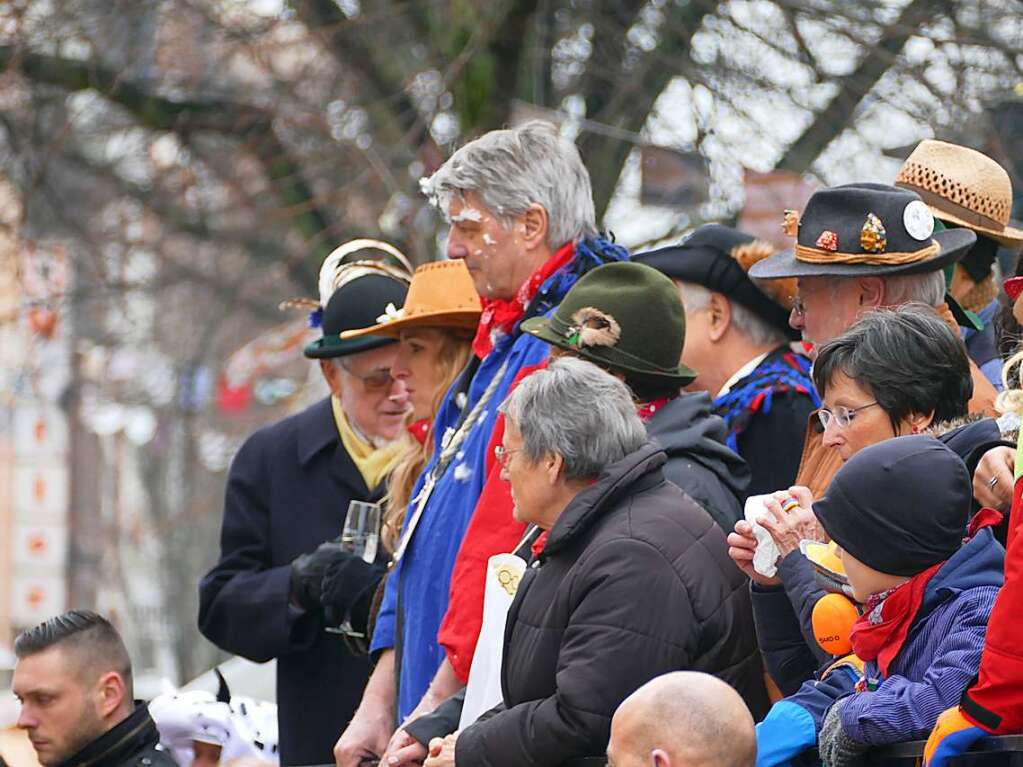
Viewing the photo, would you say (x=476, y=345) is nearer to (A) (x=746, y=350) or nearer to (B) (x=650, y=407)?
(B) (x=650, y=407)

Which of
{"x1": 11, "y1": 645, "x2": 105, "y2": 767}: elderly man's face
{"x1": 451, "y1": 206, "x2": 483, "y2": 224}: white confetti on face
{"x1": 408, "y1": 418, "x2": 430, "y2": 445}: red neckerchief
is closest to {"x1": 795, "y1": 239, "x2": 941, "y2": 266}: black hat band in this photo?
{"x1": 451, "y1": 206, "x2": 483, "y2": 224}: white confetti on face

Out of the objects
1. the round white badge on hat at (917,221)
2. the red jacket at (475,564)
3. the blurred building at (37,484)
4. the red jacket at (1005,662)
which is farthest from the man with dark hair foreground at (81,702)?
the blurred building at (37,484)

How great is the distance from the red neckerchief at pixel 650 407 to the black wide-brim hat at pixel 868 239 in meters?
0.40

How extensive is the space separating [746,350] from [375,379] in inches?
52.8

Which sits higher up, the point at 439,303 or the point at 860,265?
the point at 860,265

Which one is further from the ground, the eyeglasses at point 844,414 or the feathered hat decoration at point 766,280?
the feathered hat decoration at point 766,280

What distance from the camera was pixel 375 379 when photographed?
633 cm

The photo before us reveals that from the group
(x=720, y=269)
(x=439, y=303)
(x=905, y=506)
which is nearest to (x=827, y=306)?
(x=720, y=269)

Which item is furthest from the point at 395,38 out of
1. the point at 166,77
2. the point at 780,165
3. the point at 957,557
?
the point at 957,557

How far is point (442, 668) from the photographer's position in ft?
16.4

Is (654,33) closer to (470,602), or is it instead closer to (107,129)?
(107,129)

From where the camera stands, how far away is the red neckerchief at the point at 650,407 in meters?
4.97

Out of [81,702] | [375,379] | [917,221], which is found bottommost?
[81,702]

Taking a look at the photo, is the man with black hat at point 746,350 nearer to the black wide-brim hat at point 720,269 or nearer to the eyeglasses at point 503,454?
the black wide-brim hat at point 720,269
